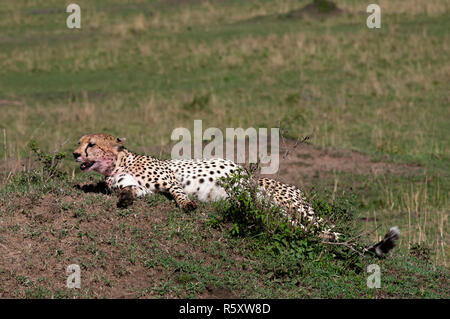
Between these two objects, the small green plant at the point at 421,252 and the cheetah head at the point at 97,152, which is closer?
the cheetah head at the point at 97,152

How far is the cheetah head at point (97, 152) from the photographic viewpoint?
23.1 feet

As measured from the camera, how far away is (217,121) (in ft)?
47.6

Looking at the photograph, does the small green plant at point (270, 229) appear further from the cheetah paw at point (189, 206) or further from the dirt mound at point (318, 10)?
the dirt mound at point (318, 10)

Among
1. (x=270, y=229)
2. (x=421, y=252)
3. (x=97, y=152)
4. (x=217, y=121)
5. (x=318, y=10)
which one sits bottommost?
(x=421, y=252)

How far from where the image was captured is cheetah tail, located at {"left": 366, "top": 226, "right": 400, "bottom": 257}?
6.08m

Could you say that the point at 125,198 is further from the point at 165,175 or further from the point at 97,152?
the point at 97,152

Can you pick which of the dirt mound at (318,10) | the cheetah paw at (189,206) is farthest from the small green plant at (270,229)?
the dirt mound at (318,10)

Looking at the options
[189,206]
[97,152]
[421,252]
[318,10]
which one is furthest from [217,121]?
[318,10]

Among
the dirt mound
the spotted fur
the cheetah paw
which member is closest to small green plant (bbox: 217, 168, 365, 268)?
the cheetah paw

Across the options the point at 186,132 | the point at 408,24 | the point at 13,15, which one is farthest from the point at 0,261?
the point at 13,15

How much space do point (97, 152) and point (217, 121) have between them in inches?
297

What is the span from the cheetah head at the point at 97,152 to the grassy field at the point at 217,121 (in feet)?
0.99

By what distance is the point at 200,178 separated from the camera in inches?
276
